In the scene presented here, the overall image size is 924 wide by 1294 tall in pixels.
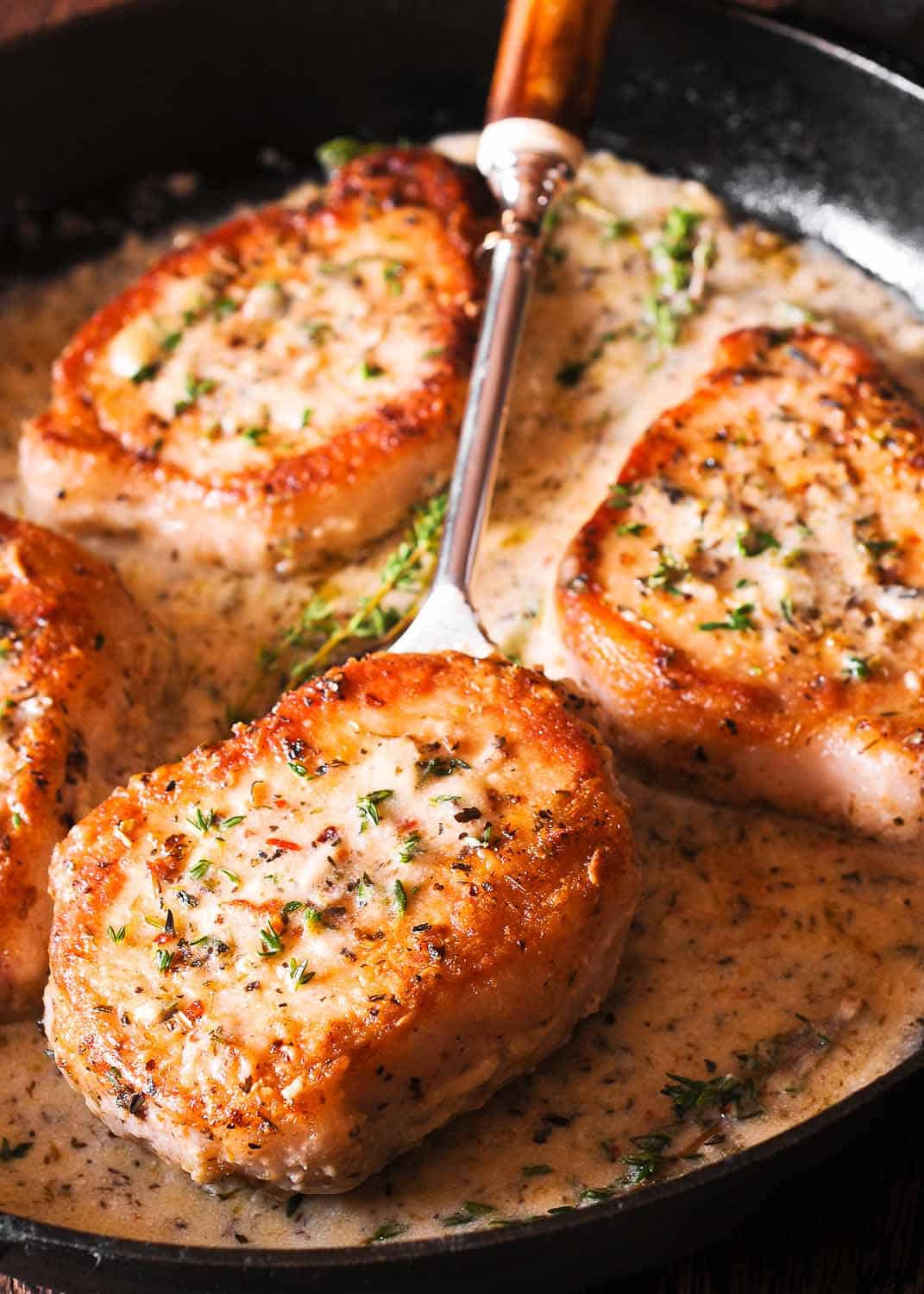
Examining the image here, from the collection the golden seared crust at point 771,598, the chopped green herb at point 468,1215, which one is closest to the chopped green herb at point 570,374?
the golden seared crust at point 771,598

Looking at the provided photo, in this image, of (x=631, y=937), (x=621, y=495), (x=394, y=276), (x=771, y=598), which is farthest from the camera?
(x=394, y=276)

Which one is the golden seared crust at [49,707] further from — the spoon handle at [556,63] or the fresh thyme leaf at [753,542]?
the spoon handle at [556,63]

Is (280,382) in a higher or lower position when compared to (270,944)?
higher

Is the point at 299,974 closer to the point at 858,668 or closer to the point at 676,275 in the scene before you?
the point at 858,668

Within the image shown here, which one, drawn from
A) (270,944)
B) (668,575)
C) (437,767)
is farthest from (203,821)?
(668,575)

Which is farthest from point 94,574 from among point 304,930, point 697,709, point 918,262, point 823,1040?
point 918,262

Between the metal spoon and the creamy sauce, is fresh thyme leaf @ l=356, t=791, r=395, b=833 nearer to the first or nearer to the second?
the creamy sauce

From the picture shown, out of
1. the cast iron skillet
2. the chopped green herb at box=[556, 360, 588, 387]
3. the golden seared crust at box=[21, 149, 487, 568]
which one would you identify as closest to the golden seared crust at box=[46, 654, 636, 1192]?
the golden seared crust at box=[21, 149, 487, 568]
